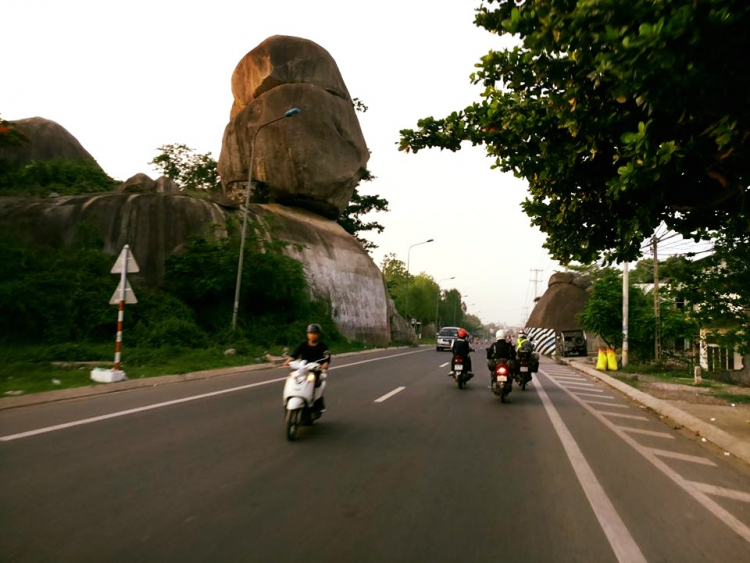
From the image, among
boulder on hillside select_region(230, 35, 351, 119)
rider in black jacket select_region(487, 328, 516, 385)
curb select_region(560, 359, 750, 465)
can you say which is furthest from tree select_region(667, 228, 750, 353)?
boulder on hillside select_region(230, 35, 351, 119)

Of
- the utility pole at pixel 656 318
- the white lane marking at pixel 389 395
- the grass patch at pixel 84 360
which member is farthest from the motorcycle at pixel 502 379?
the utility pole at pixel 656 318

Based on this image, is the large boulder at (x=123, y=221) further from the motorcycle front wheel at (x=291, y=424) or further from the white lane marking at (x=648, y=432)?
the white lane marking at (x=648, y=432)

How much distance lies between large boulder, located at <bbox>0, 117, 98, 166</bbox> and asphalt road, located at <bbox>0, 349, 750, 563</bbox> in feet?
118

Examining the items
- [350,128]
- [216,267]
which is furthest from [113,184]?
[350,128]

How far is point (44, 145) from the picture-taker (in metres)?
39.2

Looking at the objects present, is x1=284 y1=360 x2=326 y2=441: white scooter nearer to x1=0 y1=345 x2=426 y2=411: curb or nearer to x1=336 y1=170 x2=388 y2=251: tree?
x1=0 y1=345 x2=426 y2=411: curb

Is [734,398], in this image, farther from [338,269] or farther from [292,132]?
[292,132]

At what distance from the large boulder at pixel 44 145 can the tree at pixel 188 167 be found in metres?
6.69

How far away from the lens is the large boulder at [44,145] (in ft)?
123

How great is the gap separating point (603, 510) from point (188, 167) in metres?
49.4

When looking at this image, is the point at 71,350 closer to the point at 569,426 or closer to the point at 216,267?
the point at 216,267

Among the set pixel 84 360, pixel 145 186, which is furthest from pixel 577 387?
pixel 145 186

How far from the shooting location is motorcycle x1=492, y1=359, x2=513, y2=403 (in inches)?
434

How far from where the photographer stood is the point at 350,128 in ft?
130
